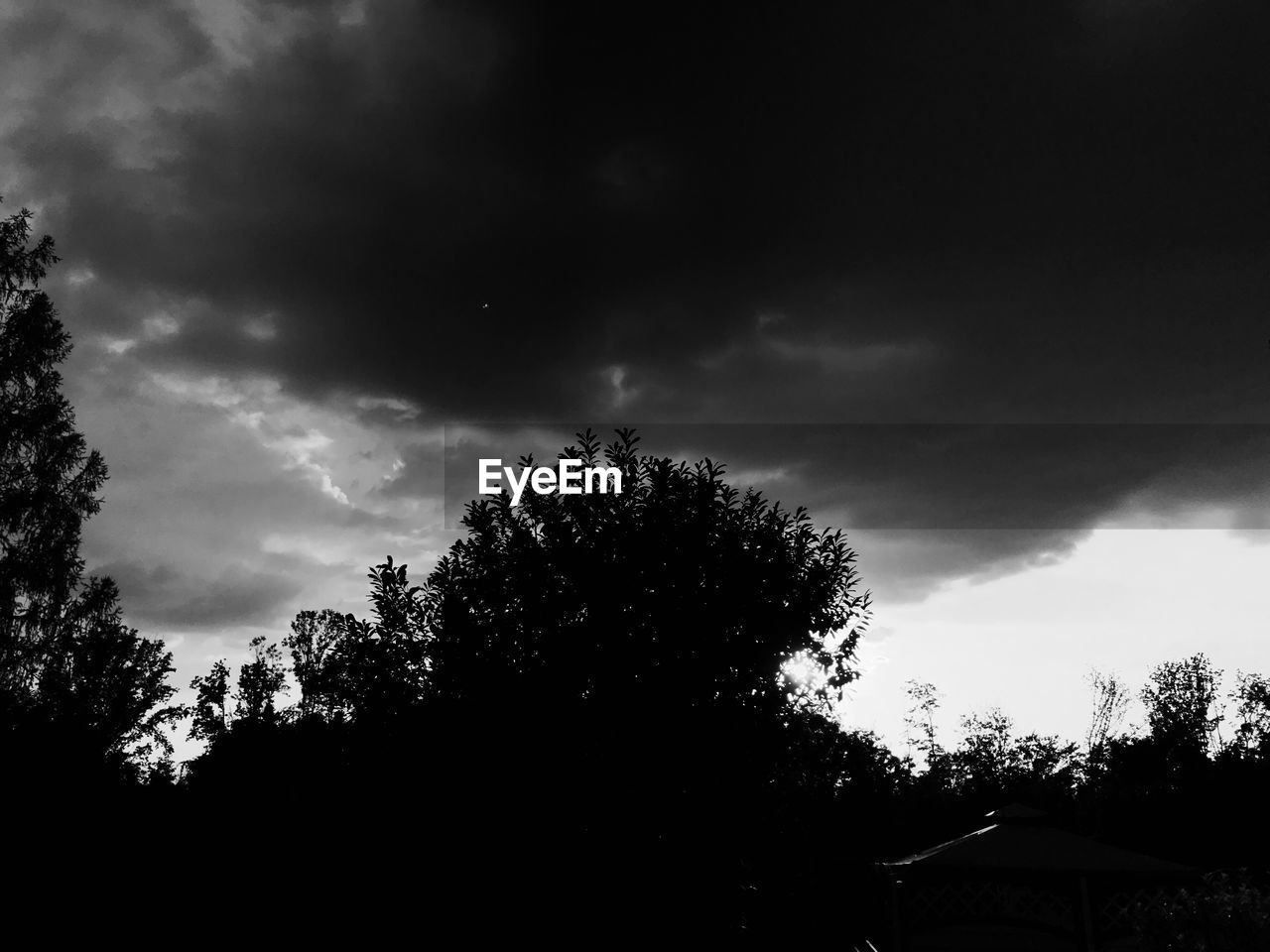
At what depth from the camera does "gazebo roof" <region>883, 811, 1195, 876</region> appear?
16109mm

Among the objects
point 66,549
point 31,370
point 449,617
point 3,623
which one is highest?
point 31,370

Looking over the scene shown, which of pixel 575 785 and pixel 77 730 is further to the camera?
pixel 77 730

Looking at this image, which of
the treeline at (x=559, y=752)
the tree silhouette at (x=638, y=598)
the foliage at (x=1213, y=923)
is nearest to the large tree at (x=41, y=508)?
the treeline at (x=559, y=752)

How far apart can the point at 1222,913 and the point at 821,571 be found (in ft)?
20.7

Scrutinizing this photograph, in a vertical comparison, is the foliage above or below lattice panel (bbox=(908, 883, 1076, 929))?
above

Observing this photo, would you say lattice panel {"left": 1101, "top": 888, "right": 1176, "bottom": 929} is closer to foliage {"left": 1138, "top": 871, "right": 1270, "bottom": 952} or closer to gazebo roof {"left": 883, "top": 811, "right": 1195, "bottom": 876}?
gazebo roof {"left": 883, "top": 811, "right": 1195, "bottom": 876}

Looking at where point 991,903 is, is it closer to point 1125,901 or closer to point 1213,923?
point 1125,901

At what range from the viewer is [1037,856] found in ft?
54.5

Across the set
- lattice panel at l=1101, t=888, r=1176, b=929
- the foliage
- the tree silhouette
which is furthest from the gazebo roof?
the tree silhouette

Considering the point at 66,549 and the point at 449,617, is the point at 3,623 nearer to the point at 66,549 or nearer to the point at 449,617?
the point at 66,549

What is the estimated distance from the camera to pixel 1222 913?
1063cm

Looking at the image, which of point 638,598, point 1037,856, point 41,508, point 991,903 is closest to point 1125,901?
point 991,903

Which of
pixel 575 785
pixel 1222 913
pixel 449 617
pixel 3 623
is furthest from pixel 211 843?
pixel 3 623

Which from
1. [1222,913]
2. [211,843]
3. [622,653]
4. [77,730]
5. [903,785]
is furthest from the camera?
[903,785]
